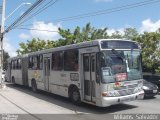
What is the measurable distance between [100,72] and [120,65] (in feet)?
3.59

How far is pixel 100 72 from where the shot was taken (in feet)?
40.1

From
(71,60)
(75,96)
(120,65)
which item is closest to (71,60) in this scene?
(71,60)

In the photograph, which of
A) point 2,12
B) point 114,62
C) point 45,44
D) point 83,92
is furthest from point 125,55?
point 45,44

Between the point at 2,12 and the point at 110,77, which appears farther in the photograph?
the point at 2,12

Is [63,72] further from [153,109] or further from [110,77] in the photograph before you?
[153,109]

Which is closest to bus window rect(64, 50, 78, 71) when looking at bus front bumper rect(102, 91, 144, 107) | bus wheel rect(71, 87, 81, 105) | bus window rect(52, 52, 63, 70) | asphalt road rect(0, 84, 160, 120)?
bus window rect(52, 52, 63, 70)

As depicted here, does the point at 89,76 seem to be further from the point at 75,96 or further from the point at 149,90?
the point at 149,90

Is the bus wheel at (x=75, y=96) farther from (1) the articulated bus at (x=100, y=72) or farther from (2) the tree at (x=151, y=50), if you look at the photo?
(2) the tree at (x=151, y=50)

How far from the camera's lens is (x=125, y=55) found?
13070 millimetres

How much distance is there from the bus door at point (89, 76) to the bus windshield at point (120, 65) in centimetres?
64

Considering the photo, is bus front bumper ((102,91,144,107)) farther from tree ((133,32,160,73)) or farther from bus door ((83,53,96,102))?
tree ((133,32,160,73))

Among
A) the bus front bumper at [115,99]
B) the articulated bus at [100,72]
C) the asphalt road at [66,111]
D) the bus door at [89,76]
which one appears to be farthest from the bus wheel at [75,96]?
the bus front bumper at [115,99]

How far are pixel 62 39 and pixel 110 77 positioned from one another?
93.5ft

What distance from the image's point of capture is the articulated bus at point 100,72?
40.4 feet
